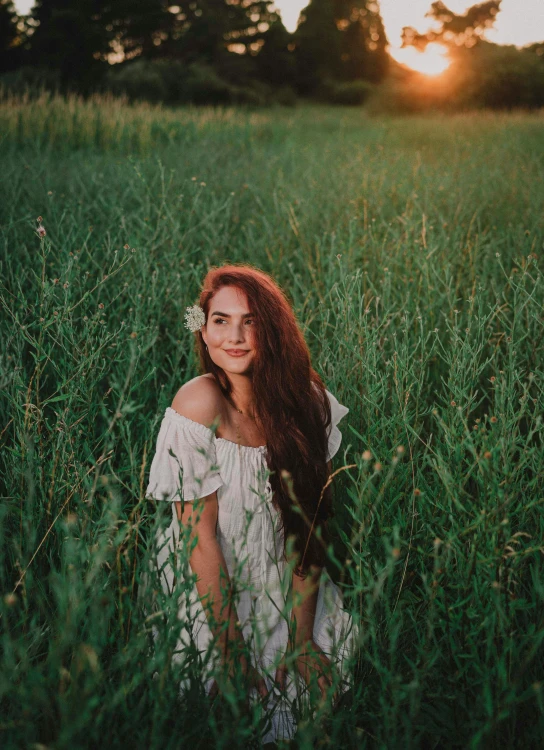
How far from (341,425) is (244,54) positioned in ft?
118

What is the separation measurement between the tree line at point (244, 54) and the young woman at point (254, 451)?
45.9ft

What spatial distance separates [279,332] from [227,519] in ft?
2.17

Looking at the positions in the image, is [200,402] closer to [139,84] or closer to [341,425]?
[341,425]

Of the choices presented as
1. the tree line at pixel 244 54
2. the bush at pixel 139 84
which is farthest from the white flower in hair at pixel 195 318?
the bush at pixel 139 84

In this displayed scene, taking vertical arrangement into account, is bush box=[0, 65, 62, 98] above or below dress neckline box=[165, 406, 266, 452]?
above

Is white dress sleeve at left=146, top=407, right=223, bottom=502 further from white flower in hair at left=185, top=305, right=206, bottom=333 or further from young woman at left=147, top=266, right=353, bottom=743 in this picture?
white flower in hair at left=185, top=305, right=206, bottom=333

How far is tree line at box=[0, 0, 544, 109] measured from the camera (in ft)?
59.5

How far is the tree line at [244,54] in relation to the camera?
59.5ft

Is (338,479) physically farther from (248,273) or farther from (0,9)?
(0,9)

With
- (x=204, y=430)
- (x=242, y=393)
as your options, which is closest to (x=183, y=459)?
(x=204, y=430)

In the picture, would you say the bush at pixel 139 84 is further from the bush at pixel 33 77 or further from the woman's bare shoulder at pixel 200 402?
the woman's bare shoulder at pixel 200 402

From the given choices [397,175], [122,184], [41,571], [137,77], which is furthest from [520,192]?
[137,77]

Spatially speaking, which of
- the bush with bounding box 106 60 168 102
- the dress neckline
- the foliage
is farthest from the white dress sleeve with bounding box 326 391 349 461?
the bush with bounding box 106 60 168 102

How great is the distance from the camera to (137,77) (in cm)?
1961
